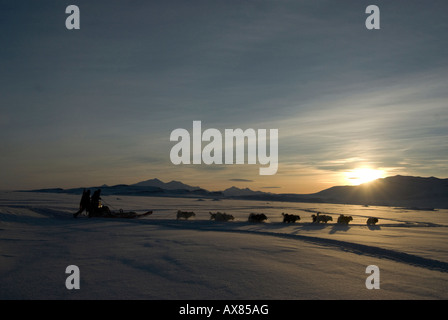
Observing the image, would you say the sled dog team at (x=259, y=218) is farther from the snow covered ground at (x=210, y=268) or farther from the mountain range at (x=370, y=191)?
the mountain range at (x=370, y=191)

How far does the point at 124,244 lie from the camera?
37.7 feet

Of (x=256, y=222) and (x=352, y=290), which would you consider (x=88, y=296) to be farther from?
(x=256, y=222)

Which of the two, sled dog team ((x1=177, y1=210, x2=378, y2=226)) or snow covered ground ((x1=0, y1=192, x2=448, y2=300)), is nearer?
snow covered ground ((x1=0, y1=192, x2=448, y2=300))

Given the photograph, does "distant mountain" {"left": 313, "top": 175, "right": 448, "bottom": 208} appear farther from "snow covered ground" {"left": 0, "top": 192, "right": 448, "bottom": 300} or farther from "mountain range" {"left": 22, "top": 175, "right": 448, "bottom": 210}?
"snow covered ground" {"left": 0, "top": 192, "right": 448, "bottom": 300}

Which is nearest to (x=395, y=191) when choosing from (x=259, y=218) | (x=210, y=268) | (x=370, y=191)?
(x=370, y=191)

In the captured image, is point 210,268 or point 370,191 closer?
point 210,268

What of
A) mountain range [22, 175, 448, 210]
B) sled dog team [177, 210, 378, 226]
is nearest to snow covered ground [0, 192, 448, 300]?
sled dog team [177, 210, 378, 226]

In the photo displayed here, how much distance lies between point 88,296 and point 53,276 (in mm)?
1697

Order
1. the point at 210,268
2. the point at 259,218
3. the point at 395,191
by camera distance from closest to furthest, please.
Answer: the point at 210,268
the point at 259,218
the point at 395,191

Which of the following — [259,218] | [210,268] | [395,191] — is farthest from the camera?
[395,191]

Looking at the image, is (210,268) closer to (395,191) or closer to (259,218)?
(259,218)

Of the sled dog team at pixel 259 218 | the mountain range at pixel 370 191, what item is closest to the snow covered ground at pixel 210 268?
the sled dog team at pixel 259 218
